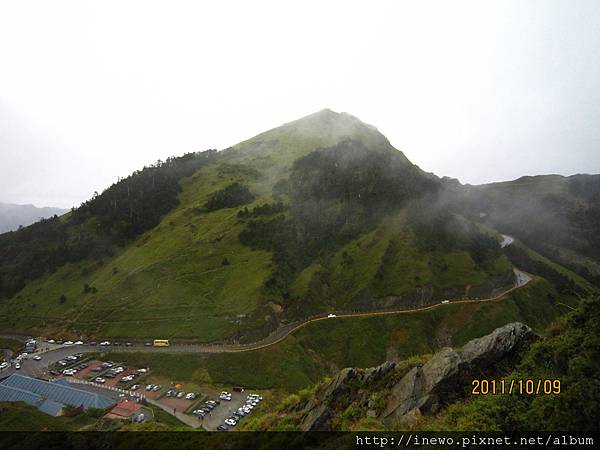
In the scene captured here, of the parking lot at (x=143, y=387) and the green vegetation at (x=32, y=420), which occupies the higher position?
the green vegetation at (x=32, y=420)

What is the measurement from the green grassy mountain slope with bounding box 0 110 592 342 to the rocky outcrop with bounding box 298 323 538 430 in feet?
220

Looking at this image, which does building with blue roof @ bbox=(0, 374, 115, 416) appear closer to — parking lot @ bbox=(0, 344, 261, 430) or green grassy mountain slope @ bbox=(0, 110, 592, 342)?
parking lot @ bbox=(0, 344, 261, 430)

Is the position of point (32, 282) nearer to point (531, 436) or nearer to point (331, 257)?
point (331, 257)

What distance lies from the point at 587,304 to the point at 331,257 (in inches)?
4014

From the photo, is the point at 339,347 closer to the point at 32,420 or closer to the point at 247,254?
the point at 247,254

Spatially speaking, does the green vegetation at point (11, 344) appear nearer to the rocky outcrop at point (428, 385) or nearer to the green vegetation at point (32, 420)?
the green vegetation at point (32, 420)

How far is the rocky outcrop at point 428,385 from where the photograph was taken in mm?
16750

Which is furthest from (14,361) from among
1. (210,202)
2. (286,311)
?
(210,202)

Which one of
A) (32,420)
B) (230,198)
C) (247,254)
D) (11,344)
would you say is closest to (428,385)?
(32,420)

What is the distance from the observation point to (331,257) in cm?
11662

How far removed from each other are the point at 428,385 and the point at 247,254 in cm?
9965

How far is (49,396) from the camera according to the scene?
2459 inches

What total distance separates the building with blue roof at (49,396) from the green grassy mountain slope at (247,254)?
77.0ft

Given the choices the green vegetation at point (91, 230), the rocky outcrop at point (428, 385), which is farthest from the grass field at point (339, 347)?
the green vegetation at point (91, 230)
